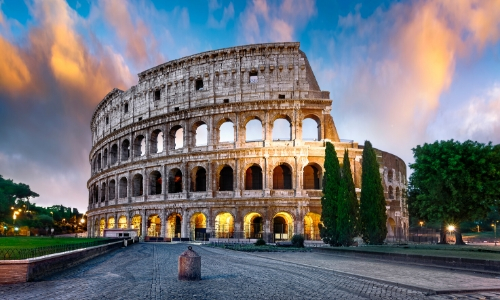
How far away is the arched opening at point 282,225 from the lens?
39312mm

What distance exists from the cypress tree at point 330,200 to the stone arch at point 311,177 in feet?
31.8

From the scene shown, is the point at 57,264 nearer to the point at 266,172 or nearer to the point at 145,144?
the point at 266,172

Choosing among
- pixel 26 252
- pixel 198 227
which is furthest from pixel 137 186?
pixel 26 252

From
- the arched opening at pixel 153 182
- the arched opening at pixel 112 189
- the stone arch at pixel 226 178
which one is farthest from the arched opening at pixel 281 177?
the arched opening at pixel 112 189

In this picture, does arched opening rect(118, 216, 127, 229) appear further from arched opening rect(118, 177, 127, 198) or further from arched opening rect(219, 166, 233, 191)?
arched opening rect(219, 166, 233, 191)

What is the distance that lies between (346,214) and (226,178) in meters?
16.6

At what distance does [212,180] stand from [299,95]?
1176 cm

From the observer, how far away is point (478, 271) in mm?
13852

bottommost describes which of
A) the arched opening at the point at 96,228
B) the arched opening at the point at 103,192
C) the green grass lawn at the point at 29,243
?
the arched opening at the point at 96,228

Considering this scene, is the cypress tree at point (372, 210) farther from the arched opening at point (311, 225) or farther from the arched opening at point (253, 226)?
the arched opening at point (253, 226)

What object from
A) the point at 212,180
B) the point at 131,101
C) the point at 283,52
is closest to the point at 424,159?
the point at 283,52

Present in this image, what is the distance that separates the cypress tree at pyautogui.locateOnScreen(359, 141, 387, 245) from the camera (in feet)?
95.2

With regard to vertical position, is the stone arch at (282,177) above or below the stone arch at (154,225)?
above

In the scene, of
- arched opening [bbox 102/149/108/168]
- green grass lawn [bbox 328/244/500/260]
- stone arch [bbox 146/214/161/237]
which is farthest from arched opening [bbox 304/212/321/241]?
arched opening [bbox 102/149/108/168]
